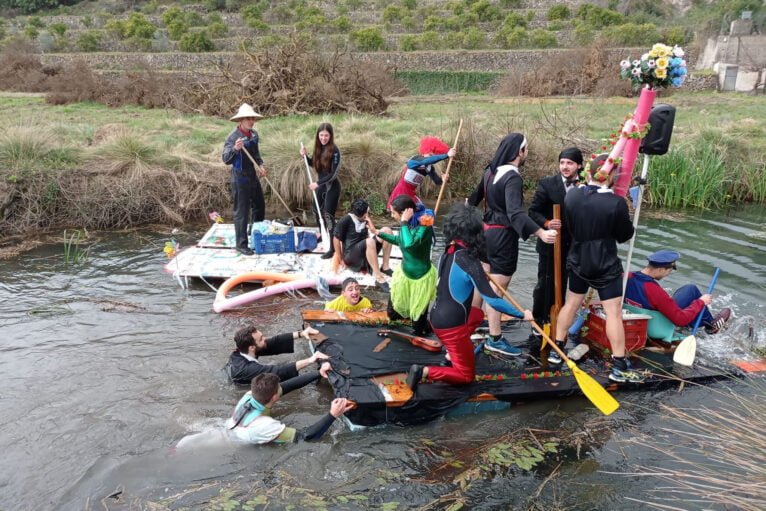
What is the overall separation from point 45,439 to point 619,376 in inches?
196

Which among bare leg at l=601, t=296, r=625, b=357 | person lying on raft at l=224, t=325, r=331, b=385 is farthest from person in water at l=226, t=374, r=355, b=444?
bare leg at l=601, t=296, r=625, b=357

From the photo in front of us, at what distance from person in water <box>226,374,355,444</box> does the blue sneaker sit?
1.69 meters

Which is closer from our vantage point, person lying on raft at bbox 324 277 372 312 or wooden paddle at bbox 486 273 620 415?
wooden paddle at bbox 486 273 620 415

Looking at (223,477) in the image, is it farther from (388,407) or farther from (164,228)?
(164,228)

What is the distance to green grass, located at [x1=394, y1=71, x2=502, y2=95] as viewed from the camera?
2903cm

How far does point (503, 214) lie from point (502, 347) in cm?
130

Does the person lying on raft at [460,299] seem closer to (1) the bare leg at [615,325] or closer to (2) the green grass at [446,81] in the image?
(1) the bare leg at [615,325]

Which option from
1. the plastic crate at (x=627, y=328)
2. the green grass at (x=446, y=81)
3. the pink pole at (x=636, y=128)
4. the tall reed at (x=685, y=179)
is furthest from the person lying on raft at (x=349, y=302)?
the green grass at (x=446, y=81)

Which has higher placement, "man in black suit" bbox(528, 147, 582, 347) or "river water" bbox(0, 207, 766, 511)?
"man in black suit" bbox(528, 147, 582, 347)

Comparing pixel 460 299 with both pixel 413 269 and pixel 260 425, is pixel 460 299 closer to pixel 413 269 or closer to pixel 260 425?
pixel 413 269

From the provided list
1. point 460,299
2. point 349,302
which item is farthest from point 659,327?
point 349,302

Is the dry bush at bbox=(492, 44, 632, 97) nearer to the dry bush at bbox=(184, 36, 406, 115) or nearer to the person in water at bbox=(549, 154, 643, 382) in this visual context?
the dry bush at bbox=(184, 36, 406, 115)

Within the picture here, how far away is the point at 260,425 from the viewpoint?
4629 millimetres

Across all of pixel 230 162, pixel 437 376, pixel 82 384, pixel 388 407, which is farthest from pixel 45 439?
pixel 230 162
